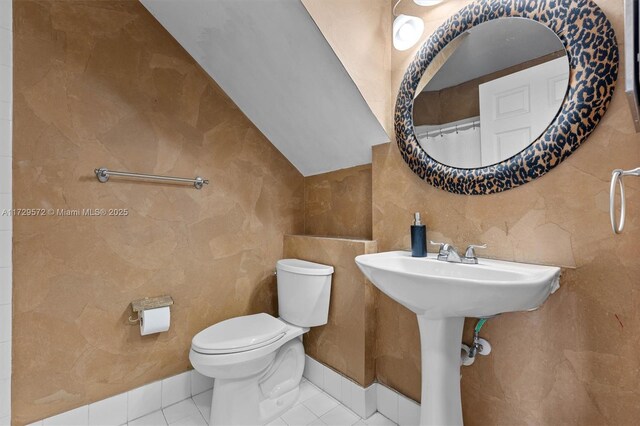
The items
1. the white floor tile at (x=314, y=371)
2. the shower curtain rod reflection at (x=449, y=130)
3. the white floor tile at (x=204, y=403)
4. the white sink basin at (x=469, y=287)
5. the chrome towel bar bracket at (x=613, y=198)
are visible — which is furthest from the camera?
the white floor tile at (x=314, y=371)

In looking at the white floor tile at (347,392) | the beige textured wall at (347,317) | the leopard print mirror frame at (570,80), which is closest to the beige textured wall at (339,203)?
the beige textured wall at (347,317)

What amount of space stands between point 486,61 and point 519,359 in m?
1.14

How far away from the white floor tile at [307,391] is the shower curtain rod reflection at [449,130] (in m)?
1.51

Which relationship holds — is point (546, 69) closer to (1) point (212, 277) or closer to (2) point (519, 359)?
(2) point (519, 359)

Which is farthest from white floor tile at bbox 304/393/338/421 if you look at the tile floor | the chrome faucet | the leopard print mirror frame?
the leopard print mirror frame

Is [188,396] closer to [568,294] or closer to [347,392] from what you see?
[347,392]

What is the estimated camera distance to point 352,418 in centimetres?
151

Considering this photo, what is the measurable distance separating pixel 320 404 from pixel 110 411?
1035 mm

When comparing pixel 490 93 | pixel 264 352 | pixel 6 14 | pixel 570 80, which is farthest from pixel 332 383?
pixel 6 14

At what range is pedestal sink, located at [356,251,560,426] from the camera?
810 millimetres

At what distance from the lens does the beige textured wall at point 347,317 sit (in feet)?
5.06

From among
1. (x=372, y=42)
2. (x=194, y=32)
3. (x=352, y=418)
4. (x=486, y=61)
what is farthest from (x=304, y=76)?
(x=352, y=418)

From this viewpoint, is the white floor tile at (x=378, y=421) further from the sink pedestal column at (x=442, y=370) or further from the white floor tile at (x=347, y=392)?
the sink pedestal column at (x=442, y=370)

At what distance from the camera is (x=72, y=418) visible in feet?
4.47
